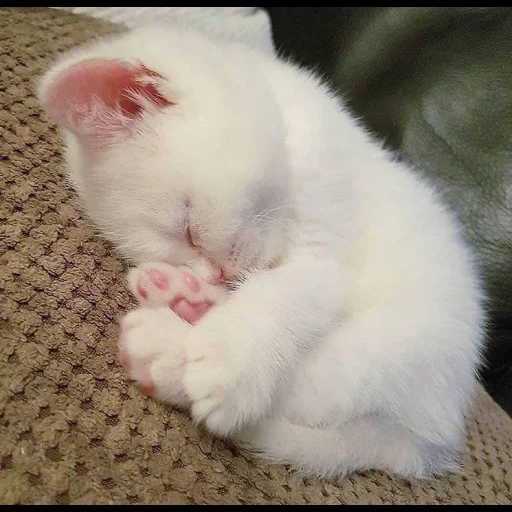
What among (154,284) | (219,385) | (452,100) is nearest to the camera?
(219,385)

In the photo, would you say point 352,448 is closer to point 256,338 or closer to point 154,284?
point 256,338

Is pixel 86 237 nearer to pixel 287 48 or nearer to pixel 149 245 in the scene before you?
pixel 149 245

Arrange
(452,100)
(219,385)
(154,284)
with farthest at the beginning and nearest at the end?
→ (452,100), (154,284), (219,385)

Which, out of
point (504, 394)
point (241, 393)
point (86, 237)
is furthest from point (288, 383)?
point (504, 394)

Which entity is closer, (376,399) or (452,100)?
(376,399)

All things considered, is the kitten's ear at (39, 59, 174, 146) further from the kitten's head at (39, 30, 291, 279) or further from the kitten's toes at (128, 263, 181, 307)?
the kitten's toes at (128, 263, 181, 307)

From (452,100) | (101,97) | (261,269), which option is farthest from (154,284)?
(452,100)

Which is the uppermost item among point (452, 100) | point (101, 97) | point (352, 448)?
point (452, 100)

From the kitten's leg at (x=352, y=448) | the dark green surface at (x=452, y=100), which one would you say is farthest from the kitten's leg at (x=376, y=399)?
the dark green surface at (x=452, y=100)
